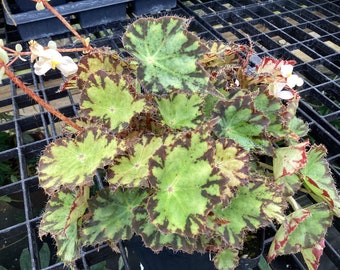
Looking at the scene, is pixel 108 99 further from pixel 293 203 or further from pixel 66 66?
pixel 293 203

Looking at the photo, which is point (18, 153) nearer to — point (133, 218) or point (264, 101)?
point (133, 218)

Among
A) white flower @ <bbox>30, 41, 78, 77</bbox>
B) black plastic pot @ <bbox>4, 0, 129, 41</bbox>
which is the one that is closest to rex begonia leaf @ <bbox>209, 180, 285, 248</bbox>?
white flower @ <bbox>30, 41, 78, 77</bbox>

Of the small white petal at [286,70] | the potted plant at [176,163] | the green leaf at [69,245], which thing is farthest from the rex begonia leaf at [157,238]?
the small white petal at [286,70]

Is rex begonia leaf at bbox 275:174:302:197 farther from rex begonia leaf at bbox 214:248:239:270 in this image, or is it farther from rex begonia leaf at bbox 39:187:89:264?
rex begonia leaf at bbox 39:187:89:264

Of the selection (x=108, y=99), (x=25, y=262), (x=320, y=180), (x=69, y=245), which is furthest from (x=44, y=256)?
(x=320, y=180)

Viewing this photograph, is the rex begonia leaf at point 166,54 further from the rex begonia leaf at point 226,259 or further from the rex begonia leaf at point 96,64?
the rex begonia leaf at point 226,259

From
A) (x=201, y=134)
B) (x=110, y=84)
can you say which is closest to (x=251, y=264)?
(x=201, y=134)
